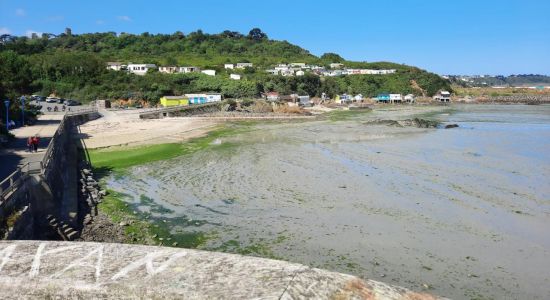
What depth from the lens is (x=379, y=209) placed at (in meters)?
17.2

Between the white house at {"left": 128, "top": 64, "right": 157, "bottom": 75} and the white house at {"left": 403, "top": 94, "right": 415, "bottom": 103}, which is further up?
the white house at {"left": 128, "top": 64, "right": 157, "bottom": 75}

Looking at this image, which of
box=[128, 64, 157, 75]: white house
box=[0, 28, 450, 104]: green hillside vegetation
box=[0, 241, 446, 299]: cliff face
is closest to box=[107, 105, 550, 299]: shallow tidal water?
box=[0, 241, 446, 299]: cliff face

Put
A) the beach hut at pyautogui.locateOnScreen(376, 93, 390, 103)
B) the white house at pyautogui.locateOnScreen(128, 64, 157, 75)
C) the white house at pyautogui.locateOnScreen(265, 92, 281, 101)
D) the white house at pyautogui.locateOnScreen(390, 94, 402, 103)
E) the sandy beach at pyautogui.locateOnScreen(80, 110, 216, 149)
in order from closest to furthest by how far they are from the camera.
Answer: the sandy beach at pyautogui.locateOnScreen(80, 110, 216, 149) → the white house at pyautogui.locateOnScreen(265, 92, 281, 101) → the white house at pyautogui.locateOnScreen(128, 64, 157, 75) → the beach hut at pyautogui.locateOnScreen(376, 93, 390, 103) → the white house at pyautogui.locateOnScreen(390, 94, 402, 103)

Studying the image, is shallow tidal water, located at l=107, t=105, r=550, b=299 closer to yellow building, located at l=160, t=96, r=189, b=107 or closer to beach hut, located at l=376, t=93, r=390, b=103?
yellow building, located at l=160, t=96, r=189, b=107

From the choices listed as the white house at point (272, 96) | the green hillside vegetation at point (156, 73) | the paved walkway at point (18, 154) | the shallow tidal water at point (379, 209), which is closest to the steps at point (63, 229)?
the paved walkway at point (18, 154)

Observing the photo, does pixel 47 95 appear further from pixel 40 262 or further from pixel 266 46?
pixel 266 46

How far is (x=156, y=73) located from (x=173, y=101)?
66.2 ft

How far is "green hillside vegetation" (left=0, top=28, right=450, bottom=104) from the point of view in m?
74.1

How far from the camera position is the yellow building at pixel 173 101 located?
7569 cm

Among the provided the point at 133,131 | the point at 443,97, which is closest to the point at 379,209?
the point at 133,131

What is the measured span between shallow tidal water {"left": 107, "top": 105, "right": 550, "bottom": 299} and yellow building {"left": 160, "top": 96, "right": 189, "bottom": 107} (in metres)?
45.7

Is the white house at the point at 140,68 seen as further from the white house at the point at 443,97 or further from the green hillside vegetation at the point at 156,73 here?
the white house at the point at 443,97

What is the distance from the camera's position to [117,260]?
5781mm

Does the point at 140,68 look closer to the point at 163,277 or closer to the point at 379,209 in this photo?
the point at 379,209
